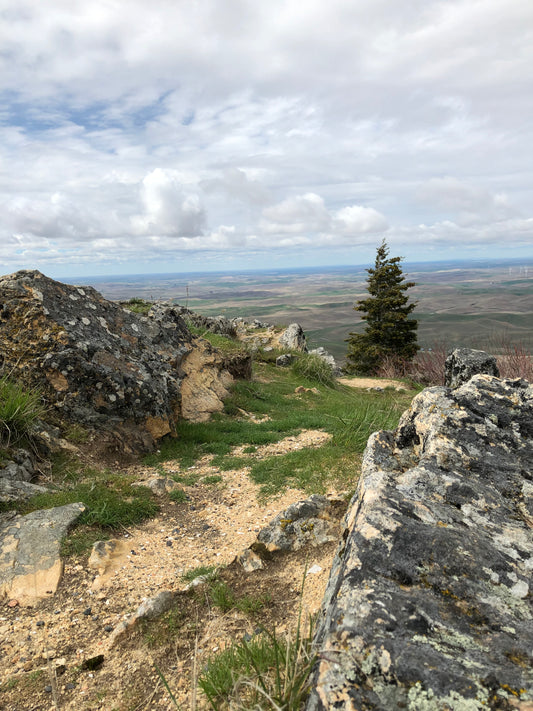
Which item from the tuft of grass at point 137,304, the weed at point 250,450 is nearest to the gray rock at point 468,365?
the weed at point 250,450

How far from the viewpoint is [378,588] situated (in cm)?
221

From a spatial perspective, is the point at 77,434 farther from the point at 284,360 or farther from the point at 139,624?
the point at 284,360

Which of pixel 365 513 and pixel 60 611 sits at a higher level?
pixel 365 513

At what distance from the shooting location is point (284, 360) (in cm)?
2069

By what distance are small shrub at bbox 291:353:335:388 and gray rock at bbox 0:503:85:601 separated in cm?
1423

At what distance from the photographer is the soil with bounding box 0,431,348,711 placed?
9.88ft

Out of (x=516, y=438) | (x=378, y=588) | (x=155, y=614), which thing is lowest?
(x=155, y=614)

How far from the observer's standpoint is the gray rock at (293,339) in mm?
25219

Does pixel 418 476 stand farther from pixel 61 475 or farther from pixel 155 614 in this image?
pixel 61 475

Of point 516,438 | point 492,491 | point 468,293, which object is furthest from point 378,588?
point 468,293

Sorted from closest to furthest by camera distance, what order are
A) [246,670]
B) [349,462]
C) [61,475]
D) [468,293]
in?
1. [246,670]
2. [61,475]
3. [349,462]
4. [468,293]

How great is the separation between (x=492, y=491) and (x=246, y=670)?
2.13 m

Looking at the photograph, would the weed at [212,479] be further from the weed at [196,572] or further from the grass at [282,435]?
the weed at [196,572]

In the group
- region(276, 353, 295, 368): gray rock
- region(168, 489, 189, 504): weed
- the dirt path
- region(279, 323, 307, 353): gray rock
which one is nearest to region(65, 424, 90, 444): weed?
region(168, 489, 189, 504): weed
